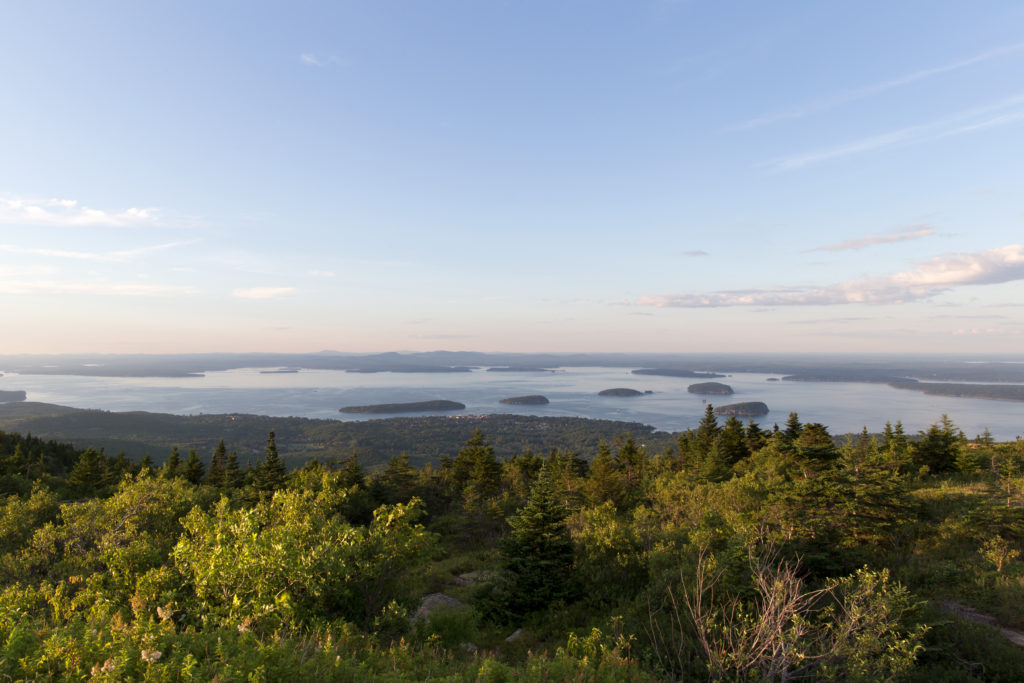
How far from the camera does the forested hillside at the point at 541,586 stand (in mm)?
8023

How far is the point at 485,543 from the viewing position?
37.8 meters

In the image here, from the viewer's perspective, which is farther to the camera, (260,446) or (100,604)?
(260,446)

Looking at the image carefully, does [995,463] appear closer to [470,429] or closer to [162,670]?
[162,670]

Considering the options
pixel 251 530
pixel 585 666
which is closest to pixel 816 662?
pixel 585 666

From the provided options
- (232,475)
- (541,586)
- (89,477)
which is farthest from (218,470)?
(541,586)

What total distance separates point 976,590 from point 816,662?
1159cm

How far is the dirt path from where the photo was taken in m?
12.7

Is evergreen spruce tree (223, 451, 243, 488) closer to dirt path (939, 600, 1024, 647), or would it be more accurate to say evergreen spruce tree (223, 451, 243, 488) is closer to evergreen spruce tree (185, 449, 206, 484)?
evergreen spruce tree (185, 449, 206, 484)

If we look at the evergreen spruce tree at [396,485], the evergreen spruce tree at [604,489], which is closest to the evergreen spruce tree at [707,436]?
the evergreen spruce tree at [604,489]

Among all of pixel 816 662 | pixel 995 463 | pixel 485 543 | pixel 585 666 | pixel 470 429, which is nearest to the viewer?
pixel 585 666

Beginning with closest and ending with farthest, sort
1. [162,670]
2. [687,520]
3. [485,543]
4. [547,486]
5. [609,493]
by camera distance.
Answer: [162,670], [547,486], [687,520], [485,543], [609,493]

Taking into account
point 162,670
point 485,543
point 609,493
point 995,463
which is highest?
point 162,670

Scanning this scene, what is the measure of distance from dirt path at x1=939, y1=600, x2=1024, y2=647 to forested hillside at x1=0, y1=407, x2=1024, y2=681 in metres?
0.10

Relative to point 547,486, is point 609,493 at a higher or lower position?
lower
